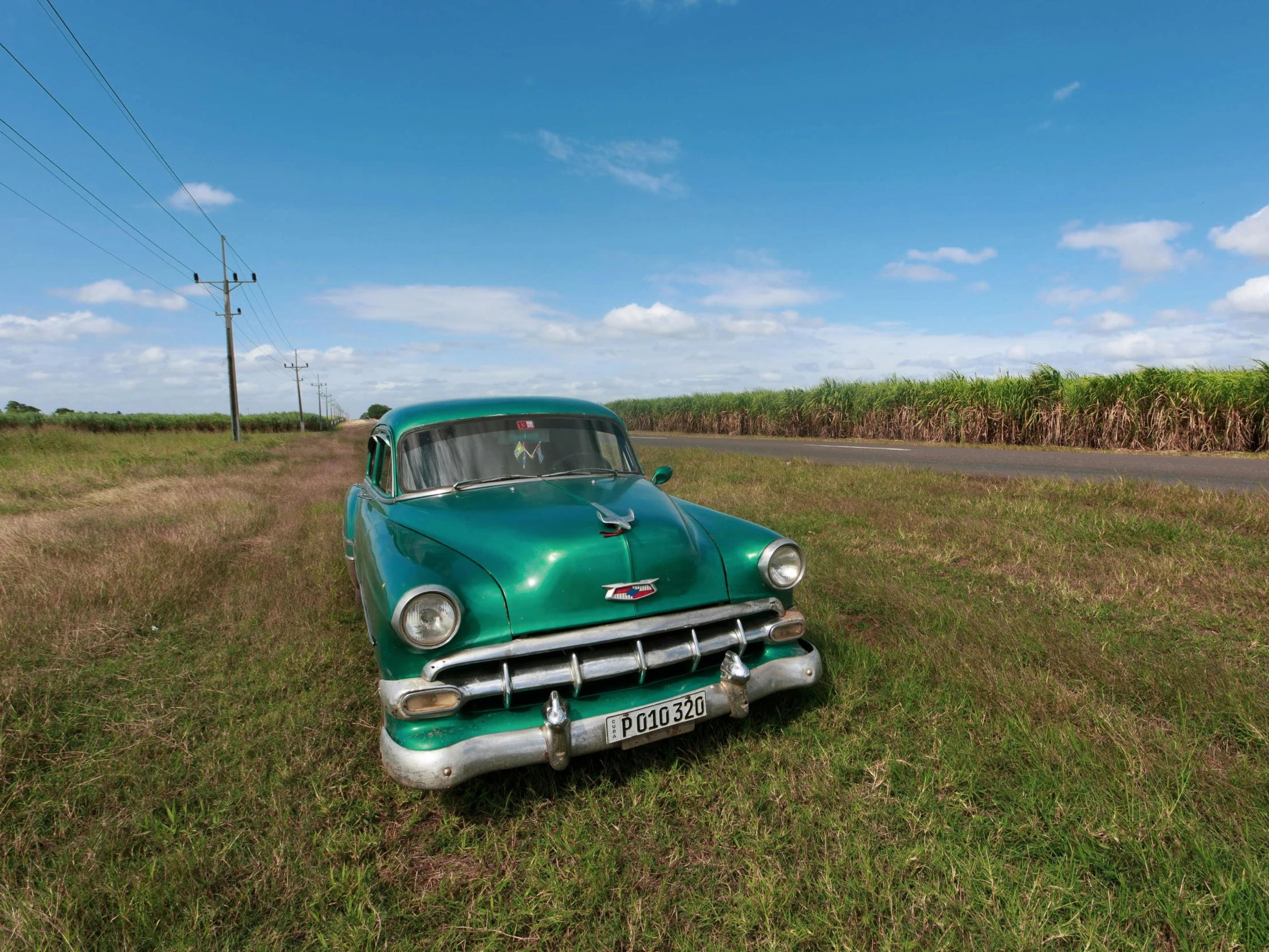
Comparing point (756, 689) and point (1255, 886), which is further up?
point (756, 689)

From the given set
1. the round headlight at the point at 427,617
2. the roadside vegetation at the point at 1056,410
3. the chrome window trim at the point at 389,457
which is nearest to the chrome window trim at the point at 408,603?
the round headlight at the point at 427,617

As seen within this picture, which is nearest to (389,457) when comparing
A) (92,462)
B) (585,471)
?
(585,471)

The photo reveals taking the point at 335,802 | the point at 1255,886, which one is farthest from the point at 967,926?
the point at 335,802

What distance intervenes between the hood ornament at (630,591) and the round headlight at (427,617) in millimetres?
627

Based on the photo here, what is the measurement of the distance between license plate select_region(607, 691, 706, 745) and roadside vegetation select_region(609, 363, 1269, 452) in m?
18.5

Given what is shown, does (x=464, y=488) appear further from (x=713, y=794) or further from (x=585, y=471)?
(x=713, y=794)

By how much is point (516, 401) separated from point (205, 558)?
4.15m

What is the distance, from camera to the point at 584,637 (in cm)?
251

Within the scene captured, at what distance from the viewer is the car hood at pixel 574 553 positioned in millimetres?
2535

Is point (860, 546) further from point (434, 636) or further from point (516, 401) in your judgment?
point (434, 636)

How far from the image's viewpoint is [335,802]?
2.53 meters

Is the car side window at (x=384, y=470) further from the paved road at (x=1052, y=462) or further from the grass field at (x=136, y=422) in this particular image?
the grass field at (x=136, y=422)

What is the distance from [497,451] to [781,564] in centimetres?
188

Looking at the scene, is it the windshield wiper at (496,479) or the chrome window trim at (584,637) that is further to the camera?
the windshield wiper at (496,479)
